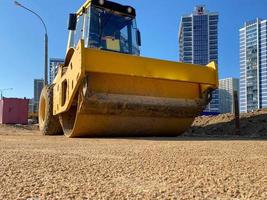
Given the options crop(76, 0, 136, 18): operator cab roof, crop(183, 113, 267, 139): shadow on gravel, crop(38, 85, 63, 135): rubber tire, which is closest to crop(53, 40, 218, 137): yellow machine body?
crop(38, 85, 63, 135): rubber tire

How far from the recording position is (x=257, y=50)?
32.8 meters

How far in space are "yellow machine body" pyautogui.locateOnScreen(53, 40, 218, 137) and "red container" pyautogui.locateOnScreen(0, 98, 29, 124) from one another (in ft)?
41.2

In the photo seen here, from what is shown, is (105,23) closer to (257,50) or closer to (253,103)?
(253,103)

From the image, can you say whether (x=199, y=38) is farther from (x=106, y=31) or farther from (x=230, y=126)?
(x=106, y=31)

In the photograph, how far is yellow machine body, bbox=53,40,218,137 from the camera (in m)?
7.43

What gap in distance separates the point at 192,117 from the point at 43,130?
3.70 m

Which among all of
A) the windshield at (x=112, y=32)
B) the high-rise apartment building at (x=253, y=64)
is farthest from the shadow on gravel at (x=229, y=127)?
the high-rise apartment building at (x=253, y=64)

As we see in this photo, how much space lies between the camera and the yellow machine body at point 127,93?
24.4 ft

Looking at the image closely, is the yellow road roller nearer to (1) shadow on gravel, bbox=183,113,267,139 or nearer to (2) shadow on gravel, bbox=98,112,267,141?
(2) shadow on gravel, bbox=98,112,267,141

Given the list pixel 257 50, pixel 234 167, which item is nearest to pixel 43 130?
pixel 234 167

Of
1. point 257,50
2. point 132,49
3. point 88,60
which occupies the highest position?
point 257,50

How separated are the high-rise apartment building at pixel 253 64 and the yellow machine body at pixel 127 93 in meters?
20.8

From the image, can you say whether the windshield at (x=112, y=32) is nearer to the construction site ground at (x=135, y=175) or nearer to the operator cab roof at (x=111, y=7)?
the operator cab roof at (x=111, y=7)

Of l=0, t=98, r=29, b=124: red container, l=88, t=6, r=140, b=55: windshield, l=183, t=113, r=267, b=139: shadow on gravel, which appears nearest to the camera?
l=88, t=6, r=140, b=55: windshield
